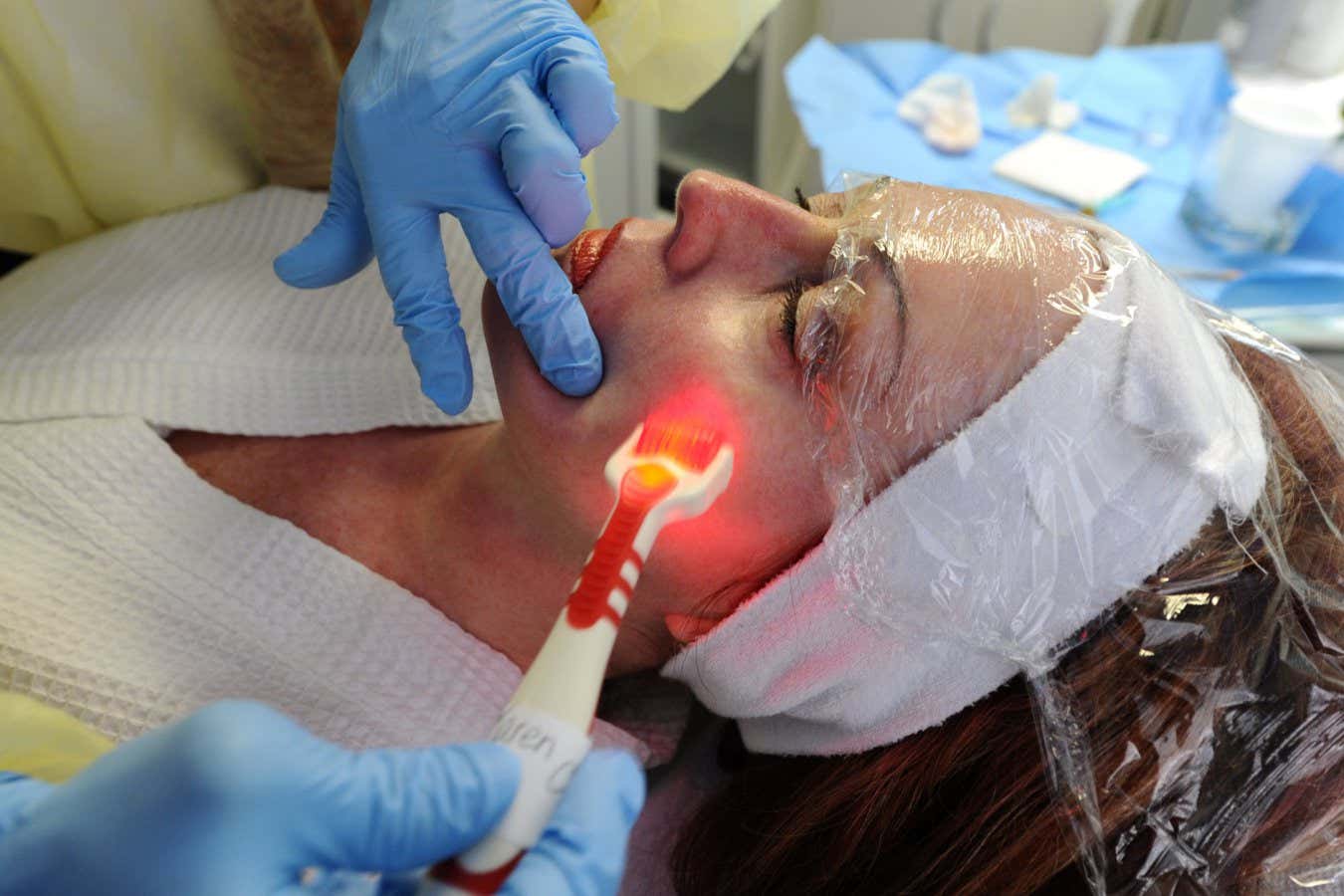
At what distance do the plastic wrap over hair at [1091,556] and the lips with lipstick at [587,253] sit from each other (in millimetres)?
242

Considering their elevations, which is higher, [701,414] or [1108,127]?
[701,414]

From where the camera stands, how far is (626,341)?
0.93 meters

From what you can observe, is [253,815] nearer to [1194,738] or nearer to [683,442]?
[683,442]

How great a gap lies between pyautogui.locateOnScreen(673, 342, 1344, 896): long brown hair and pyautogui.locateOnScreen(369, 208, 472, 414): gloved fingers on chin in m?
0.65

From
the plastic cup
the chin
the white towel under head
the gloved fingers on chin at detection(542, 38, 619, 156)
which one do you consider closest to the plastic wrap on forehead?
the chin

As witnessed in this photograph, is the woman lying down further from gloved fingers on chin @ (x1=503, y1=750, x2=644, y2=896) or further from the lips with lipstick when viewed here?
gloved fingers on chin @ (x1=503, y1=750, x2=644, y2=896)

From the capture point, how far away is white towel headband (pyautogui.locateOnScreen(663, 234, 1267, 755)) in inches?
32.8

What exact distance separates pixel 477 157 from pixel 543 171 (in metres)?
0.10

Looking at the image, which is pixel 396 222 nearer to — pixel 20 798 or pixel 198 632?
pixel 198 632

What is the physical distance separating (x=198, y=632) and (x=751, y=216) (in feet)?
2.49

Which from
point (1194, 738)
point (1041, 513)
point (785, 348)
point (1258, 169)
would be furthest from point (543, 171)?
point (1258, 169)

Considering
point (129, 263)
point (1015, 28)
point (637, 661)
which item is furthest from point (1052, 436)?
point (1015, 28)

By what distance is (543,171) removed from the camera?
3.01ft

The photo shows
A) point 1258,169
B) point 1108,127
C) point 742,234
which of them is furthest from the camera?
point 1108,127
